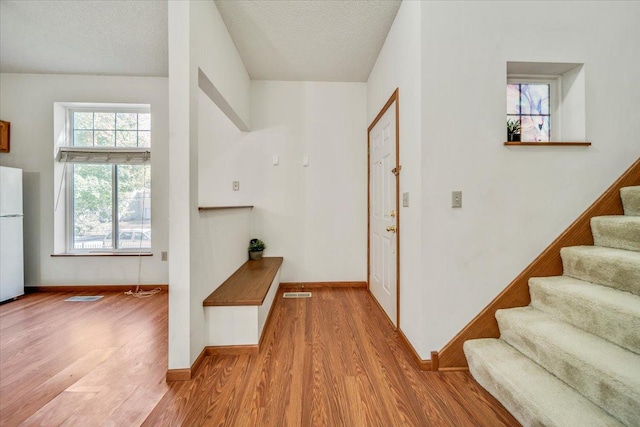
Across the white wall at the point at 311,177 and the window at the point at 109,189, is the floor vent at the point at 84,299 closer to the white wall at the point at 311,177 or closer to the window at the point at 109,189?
the window at the point at 109,189

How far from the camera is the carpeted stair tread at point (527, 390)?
3.30 ft

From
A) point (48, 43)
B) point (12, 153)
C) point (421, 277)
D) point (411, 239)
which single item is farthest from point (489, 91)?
point (12, 153)

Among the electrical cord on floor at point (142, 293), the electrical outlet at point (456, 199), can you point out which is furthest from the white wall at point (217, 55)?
the electrical cord on floor at point (142, 293)

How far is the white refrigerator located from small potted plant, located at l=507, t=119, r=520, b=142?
4.98 metres

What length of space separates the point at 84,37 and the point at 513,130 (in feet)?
12.9

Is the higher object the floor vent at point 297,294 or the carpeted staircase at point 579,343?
the carpeted staircase at point 579,343

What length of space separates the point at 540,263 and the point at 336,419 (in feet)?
5.11

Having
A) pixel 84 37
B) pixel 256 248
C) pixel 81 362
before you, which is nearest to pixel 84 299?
pixel 81 362

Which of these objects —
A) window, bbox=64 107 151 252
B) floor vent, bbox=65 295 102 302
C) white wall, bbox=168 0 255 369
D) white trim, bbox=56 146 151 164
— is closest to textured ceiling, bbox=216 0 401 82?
white wall, bbox=168 0 255 369

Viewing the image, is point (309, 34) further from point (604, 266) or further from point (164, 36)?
point (604, 266)

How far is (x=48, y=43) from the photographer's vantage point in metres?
2.59

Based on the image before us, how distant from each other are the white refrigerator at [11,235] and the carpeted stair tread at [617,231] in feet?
17.8

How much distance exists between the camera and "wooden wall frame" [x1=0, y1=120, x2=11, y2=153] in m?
3.10

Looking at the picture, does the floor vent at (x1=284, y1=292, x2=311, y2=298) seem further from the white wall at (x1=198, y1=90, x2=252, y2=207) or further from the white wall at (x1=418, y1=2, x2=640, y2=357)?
the white wall at (x1=418, y1=2, x2=640, y2=357)
